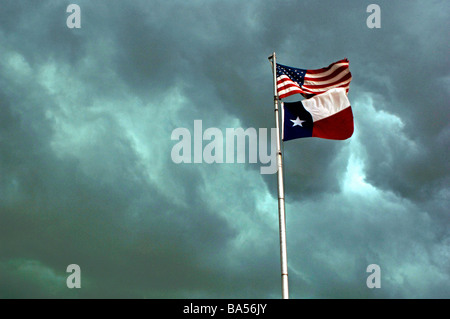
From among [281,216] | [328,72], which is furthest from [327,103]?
[281,216]

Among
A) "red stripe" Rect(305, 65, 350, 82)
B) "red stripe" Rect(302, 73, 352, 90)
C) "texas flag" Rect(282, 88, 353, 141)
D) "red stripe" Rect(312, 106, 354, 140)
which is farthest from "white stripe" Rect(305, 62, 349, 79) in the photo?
"red stripe" Rect(312, 106, 354, 140)

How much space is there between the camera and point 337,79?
3197 cm

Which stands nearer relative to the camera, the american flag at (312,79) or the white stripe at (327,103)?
the white stripe at (327,103)

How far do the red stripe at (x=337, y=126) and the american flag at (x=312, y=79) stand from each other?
6.41 feet

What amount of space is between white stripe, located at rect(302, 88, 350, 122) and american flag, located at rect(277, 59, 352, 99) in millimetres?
731

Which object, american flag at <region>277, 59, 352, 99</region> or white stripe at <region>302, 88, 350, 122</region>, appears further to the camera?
american flag at <region>277, 59, 352, 99</region>

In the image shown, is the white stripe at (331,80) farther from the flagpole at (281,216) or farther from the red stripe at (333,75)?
the flagpole at (281,216)

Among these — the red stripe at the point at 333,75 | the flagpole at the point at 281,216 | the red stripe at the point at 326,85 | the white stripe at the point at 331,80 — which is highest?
the red stripe at the point at 333,75

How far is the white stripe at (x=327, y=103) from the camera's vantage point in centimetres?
3103

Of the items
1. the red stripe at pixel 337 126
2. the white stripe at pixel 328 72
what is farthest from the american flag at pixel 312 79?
the red stripe at pixel 337 126

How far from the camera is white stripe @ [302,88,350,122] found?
3103 cm

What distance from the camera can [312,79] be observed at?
107 ft

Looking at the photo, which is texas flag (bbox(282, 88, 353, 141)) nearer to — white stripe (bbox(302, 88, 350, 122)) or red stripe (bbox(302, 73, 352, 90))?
white stripe (bbox(302, 88, 350, 122))
